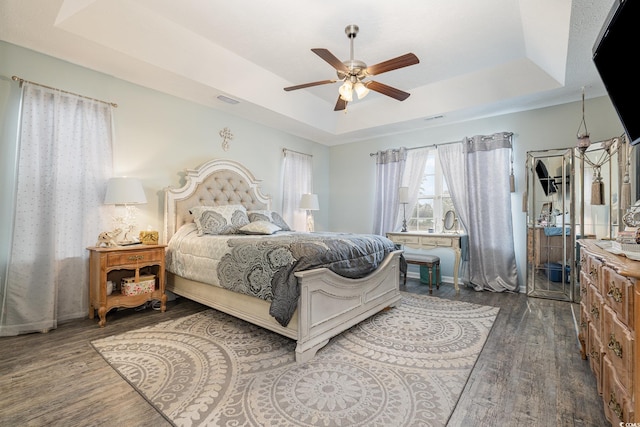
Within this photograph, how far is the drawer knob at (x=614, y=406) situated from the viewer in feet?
3.90

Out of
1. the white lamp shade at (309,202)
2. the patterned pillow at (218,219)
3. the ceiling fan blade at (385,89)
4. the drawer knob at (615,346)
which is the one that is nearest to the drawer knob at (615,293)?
the drawer knob at (615,346)

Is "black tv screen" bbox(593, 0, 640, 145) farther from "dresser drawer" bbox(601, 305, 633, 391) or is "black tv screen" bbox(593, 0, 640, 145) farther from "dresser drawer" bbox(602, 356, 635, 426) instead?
"dresser drawer" bbox(602, 356, 635, 426)

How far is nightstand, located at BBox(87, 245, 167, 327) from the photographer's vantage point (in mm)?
2682

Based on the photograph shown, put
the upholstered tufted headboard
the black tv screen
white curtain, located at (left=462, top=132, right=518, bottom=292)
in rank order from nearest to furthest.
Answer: the black tv screen
the upholstered tufted headboard
white curtain, located at (left=462, top=132, right=518, bottom=292)

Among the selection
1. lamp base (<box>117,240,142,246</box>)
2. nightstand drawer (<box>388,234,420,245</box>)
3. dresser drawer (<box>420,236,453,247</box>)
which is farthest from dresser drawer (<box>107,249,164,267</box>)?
dresser drawer (<box>420,236,453,247</box>)

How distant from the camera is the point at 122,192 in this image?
283 cm

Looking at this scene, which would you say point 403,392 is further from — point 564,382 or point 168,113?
point 168,113

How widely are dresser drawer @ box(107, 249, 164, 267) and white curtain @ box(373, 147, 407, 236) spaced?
11.1 feet

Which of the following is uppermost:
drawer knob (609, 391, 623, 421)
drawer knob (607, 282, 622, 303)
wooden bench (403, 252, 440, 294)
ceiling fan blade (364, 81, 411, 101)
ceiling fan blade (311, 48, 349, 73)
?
ceiling fan blade (311, 48, 349, 73)

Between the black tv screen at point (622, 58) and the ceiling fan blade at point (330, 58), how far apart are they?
156 cm

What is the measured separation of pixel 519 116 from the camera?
399 centimetres

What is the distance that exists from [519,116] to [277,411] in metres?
4.48

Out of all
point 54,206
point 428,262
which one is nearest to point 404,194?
point 428,262

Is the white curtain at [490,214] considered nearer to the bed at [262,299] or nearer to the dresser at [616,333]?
the bed at [262,299]
